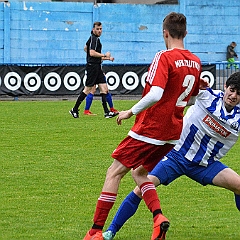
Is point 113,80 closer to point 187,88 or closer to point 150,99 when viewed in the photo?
point 187,88

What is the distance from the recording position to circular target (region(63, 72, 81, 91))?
75.2ft

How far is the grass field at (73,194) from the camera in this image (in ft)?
20.6

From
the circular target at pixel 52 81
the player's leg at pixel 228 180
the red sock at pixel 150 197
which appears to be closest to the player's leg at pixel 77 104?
the circular target at pixel 52 81

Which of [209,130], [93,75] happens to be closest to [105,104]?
[93,75]

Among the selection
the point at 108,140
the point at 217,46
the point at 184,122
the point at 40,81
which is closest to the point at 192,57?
the point at 184,122

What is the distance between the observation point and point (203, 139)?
20.1ft

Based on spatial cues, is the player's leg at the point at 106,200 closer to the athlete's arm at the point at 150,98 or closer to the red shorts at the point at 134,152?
the red shorts at the point at 134,152

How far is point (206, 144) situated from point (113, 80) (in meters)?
17.4

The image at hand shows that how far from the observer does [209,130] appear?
20.1 feet

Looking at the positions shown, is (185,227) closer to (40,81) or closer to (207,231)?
(207,231)

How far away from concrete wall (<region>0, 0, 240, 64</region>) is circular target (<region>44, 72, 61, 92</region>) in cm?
473

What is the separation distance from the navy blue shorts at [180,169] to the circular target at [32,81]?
16964 mm

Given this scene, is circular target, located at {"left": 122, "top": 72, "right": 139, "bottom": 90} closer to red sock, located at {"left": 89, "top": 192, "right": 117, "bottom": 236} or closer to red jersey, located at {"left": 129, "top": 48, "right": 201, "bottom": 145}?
red jersey, located at {"left": 129, "top": 48, "right": 201, "bottom": 145}

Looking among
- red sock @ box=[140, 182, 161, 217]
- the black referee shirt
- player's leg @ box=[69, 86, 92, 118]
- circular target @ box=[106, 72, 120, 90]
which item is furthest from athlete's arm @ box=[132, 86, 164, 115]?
circular target @ box=[106, 72, 120, 90]
